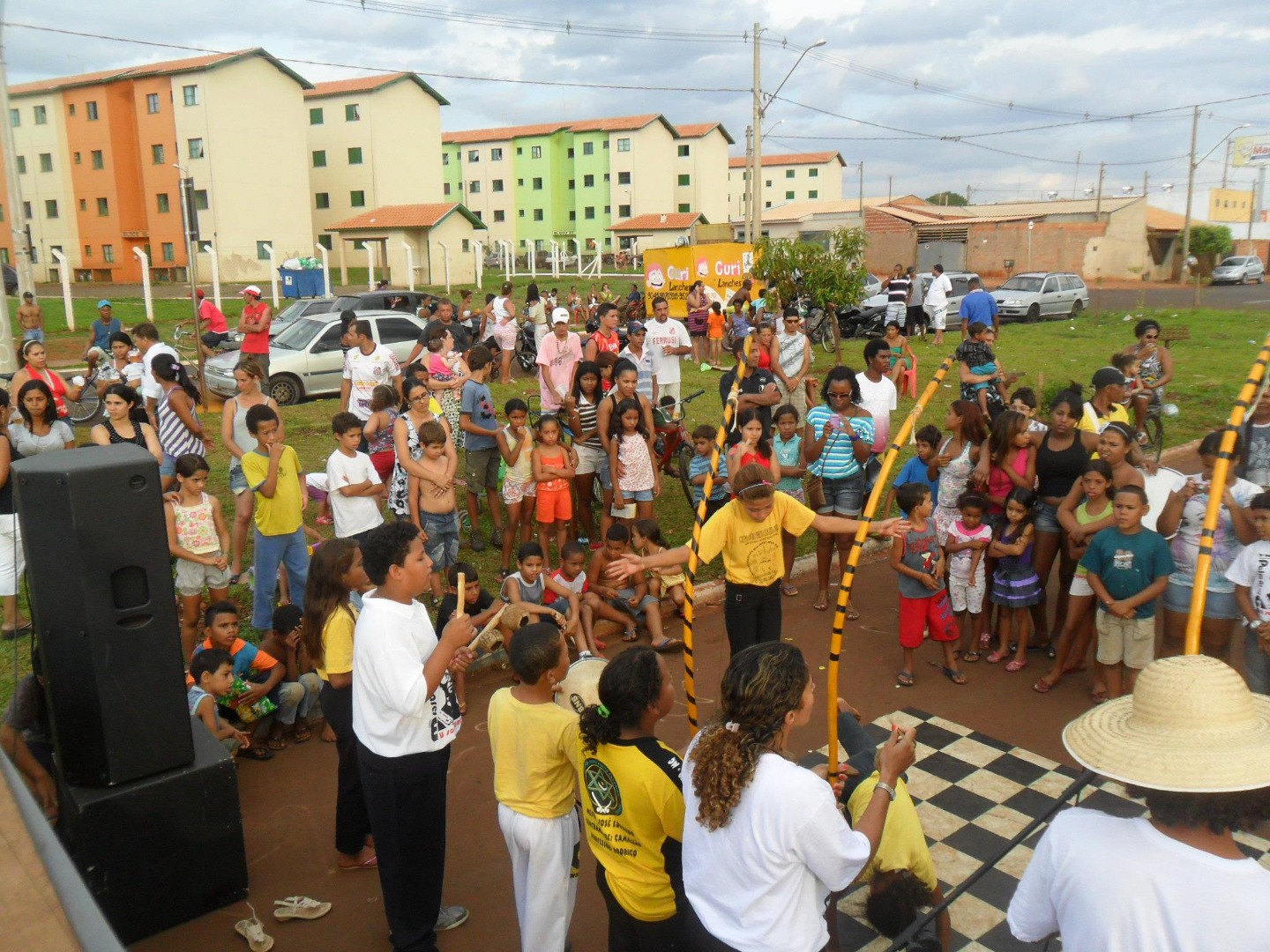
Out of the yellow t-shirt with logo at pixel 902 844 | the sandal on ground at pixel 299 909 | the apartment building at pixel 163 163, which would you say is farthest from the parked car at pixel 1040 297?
the apartment building at pixel 163 163

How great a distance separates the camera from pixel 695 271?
22.4 meters

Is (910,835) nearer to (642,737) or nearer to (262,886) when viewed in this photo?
(642,737)

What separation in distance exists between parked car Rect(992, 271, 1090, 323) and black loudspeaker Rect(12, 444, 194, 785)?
27.2 meters

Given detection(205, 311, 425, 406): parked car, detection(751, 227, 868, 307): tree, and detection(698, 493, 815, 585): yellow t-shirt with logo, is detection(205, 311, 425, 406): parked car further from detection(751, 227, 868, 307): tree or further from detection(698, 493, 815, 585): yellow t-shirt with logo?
detection(698, 493, 815, 585): yellow t-shirt with logo

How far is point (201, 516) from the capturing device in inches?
274

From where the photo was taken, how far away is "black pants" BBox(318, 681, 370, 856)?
15.4ft

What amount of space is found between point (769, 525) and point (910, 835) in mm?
2131

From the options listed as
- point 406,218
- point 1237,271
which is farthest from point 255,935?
point 1237,271

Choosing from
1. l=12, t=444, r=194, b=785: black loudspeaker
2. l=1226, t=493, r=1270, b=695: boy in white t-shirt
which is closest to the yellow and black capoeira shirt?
l=12, t=444, r=194, b=785: black loudspeaker

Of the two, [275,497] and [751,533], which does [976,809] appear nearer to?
[751,533]

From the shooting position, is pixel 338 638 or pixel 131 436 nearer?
pixel 338 638

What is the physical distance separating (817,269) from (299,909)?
1747 cm

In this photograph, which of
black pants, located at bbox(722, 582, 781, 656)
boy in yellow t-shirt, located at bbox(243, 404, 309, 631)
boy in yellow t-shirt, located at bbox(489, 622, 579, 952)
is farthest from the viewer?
boy in yellow t-shirt, located at bbox(243, 404, 309, 631)

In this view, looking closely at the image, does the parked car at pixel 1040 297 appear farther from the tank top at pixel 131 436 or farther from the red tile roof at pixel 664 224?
the red tile roof at pixel 664 224
